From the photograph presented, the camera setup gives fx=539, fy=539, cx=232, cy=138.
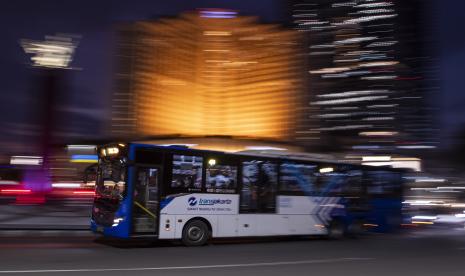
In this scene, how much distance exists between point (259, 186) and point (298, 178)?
6.13 ft

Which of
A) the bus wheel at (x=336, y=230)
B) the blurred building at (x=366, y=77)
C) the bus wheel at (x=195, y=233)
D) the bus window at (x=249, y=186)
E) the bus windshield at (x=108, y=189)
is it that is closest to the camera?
the bus windshield at (x=108, y=189)

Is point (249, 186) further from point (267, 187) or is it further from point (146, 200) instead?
point (146, 200)

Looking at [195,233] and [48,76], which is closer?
[195,233]

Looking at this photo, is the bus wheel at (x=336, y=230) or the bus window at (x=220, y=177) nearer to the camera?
the bus window at (x=220, y=177)

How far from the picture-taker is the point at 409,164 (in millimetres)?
102000

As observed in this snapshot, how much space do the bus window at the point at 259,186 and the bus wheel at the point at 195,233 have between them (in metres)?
1.43

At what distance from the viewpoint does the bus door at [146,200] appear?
47.9 ft

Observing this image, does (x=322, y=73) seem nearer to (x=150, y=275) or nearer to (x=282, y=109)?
(x=282, y=109)

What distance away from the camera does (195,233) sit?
15.8 meters

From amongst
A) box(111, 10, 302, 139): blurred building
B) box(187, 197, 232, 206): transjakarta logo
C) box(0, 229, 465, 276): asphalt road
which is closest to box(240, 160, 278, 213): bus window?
box(187, 197, 232, 206): transjakarta logo

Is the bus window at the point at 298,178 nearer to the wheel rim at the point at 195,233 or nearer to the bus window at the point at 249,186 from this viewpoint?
the bus window at the point at 249,186

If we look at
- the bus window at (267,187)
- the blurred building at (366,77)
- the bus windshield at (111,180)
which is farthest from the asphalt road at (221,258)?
the blurred building at (366,77)

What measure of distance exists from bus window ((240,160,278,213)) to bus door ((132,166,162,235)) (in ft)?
9.84

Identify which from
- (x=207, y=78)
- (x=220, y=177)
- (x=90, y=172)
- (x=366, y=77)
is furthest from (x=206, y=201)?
(x=366, y=77)
